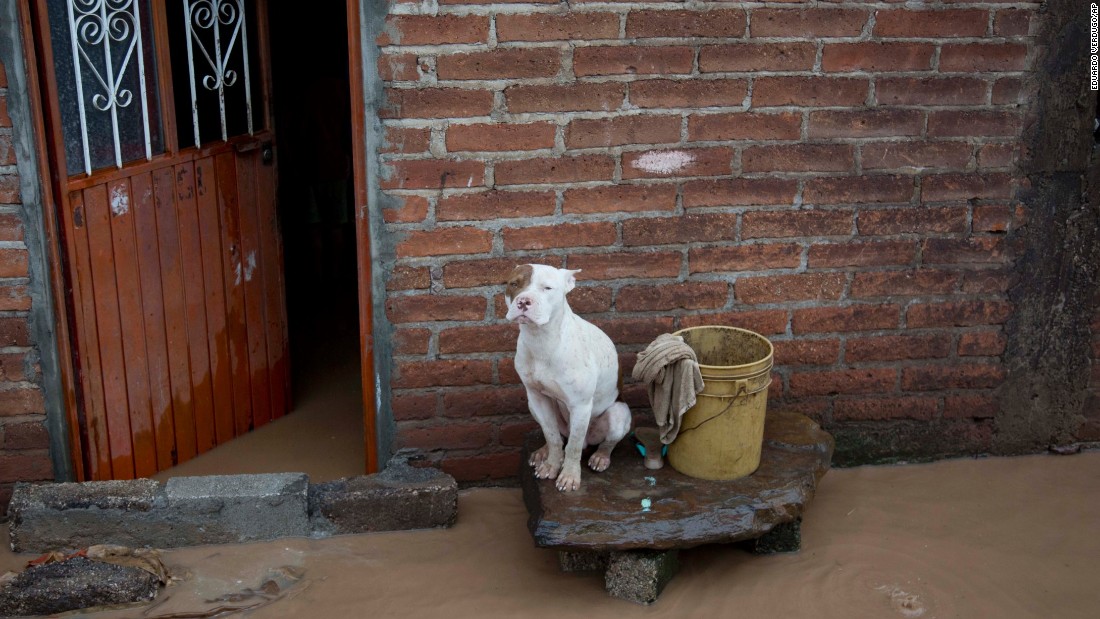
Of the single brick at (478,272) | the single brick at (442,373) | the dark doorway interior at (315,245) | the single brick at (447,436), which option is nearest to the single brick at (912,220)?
the single brick at (478,272)

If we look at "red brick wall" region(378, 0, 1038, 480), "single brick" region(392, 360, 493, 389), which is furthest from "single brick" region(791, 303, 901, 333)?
"single brick" region(392, 360, 493, 389)

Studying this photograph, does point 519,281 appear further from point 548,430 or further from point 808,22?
point 808,22

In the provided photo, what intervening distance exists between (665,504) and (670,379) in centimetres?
46

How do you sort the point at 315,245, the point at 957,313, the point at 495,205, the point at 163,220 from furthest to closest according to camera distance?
1. the point at 315,245
2. the point at 957,313
3. the point at 163,220
4. the point at 495,205

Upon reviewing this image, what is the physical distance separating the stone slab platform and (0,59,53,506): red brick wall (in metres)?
2.00

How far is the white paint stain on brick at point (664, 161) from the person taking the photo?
4.28 m

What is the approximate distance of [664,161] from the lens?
14.1 ft

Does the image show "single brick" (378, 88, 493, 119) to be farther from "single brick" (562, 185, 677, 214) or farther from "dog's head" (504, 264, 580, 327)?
"dog's head" (504, 264, 580, 327)

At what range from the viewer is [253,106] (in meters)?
5.05

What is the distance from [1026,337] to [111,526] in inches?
158

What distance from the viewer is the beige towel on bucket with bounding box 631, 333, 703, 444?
384 centimetres

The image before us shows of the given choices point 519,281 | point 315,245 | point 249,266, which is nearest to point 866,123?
point 519,281

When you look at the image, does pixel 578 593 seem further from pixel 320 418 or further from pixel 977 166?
pixel 977 166

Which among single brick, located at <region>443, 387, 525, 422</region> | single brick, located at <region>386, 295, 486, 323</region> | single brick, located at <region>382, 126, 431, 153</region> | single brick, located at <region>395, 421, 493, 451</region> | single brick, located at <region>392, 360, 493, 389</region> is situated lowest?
single brick, located at <region>395, 421, 493, 451</region>
